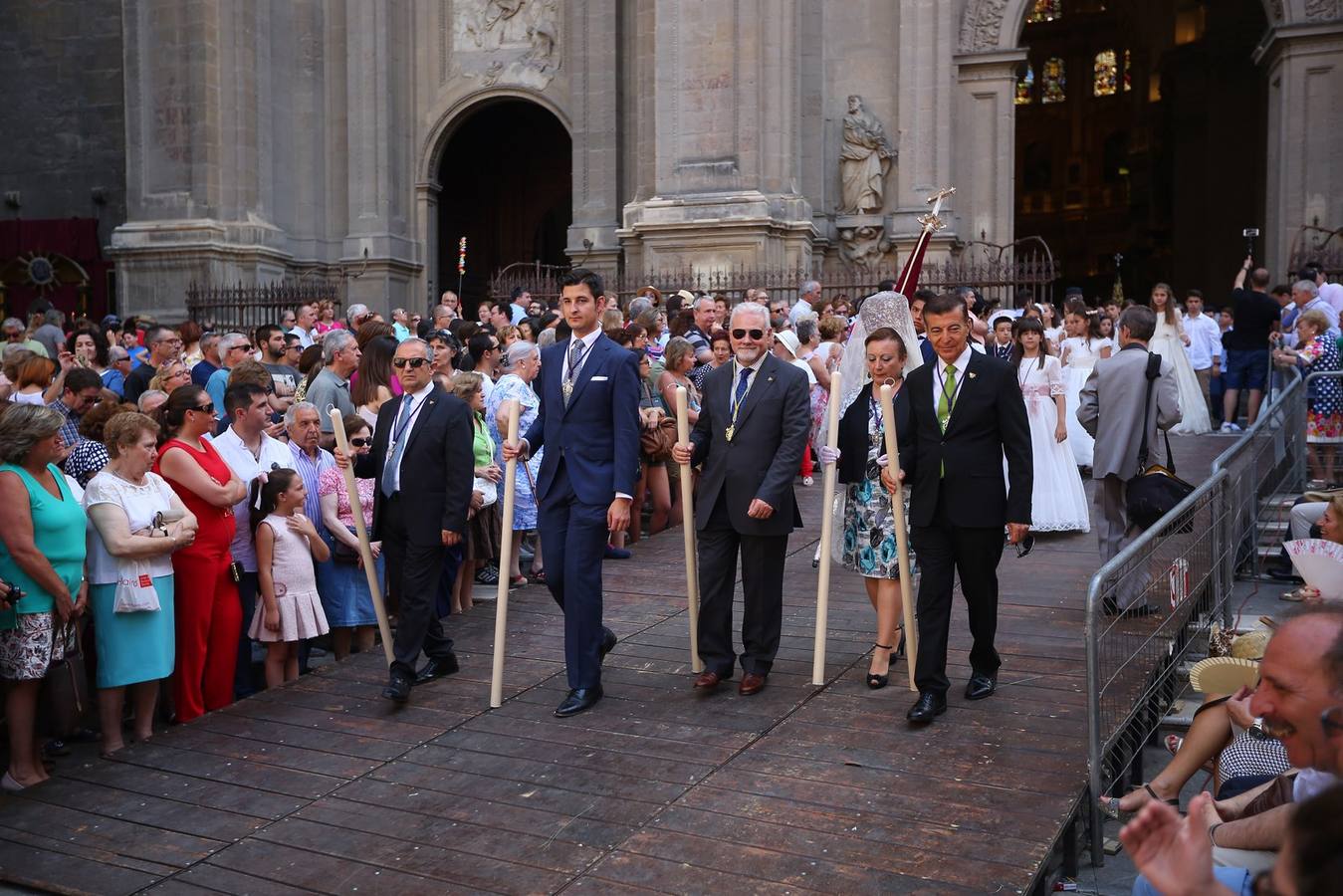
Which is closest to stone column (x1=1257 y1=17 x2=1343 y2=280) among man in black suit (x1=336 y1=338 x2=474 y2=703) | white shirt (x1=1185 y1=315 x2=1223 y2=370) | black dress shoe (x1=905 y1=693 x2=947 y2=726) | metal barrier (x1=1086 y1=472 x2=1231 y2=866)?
white shirt (x1=1185 y1=315 x2=1223 y2=370)

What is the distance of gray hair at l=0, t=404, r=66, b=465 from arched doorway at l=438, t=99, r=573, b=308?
22.2 m

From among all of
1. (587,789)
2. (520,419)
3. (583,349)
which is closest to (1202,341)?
(520,419)

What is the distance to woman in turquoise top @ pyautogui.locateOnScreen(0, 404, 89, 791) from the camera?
6.41 meters

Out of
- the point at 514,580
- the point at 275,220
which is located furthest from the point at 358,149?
the point at 514,580

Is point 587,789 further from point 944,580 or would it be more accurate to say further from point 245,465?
point 245,465

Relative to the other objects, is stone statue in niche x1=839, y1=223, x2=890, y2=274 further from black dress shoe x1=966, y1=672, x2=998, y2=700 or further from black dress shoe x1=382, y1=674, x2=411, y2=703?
black dress shoe x1=382, y1=674, x2=411, y2=703

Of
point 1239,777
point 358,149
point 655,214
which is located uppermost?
point 358,149

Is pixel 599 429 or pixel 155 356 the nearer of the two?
pixel 599 429

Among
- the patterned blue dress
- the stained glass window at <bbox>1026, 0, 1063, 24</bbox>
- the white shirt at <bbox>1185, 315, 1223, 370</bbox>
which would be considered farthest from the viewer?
the stained glass window at <bbox>1026, 0, 1063, 24</bbox>

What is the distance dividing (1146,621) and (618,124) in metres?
18.9

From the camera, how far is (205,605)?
287 inches

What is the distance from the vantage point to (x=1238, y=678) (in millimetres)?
5273

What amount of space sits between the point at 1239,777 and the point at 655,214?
17619 mm

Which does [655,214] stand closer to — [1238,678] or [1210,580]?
[1210,580]
